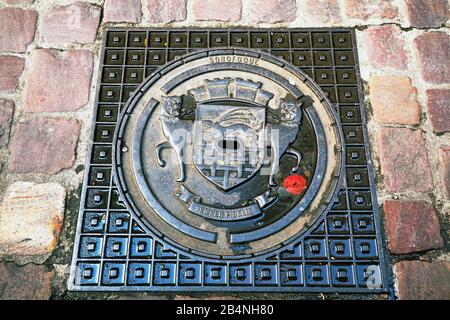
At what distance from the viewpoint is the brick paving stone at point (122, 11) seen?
10.5ft

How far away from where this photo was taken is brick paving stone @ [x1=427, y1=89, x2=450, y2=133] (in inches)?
114

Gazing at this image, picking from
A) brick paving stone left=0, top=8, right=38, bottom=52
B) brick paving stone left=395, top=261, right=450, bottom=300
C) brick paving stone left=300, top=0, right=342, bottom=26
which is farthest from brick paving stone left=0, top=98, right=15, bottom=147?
brick paving stone left=395, top=261, right=450, bottom=300

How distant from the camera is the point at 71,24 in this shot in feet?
10.5

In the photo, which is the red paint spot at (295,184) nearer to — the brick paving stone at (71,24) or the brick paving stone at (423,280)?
the brick paving stone at (423,280)

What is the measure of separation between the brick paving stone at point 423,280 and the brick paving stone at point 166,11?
7.18 feet

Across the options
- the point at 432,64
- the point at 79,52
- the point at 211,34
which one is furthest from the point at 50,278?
the point at 432,64

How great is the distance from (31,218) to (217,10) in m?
1.88

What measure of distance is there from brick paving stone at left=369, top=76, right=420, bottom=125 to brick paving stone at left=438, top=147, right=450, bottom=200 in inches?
9.6

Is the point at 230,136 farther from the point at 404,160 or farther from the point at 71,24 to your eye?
the point at 71,24

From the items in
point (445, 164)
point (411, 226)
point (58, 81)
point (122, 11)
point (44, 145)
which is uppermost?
point (122, 11)

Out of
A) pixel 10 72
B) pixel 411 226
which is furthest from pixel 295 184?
pixel 10 72

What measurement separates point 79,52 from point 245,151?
1.38 m

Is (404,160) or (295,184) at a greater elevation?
(404,160)
